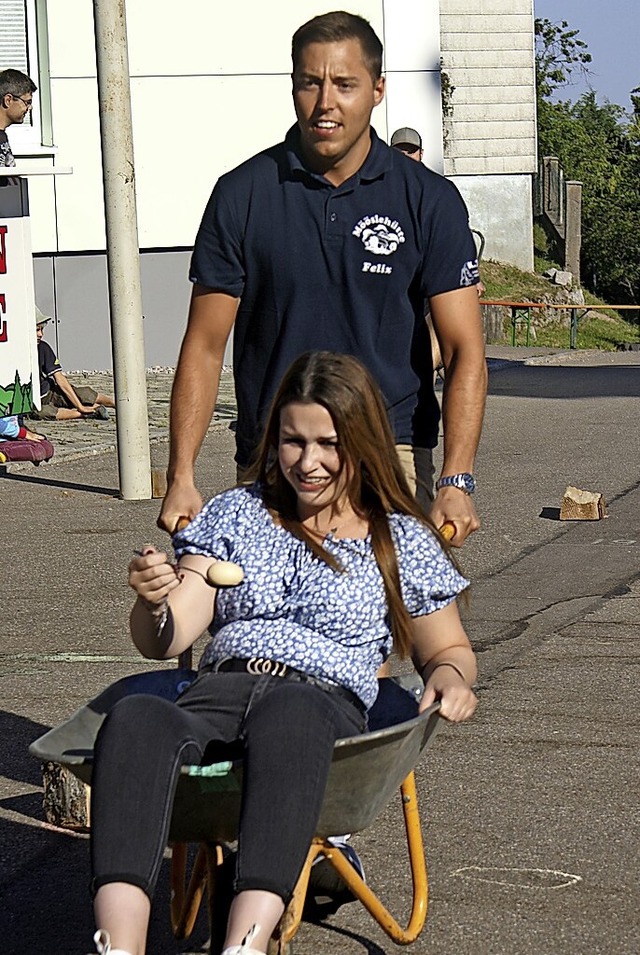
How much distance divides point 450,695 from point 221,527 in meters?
0.67

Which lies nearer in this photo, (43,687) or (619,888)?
(619,888)

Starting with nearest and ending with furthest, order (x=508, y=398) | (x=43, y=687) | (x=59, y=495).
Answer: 1. (x=43, y=687)
2. (x=59, y=495)
3. (x=508, y=398)

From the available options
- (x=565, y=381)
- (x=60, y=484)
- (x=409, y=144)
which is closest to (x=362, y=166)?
(x=409, y=144)

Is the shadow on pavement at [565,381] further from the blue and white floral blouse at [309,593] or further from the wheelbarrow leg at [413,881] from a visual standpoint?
the wheelbarrow leg at [413,881]

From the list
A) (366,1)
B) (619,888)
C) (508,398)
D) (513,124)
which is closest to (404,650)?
(619,888)

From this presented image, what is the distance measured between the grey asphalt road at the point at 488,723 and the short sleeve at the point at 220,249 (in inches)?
60.1

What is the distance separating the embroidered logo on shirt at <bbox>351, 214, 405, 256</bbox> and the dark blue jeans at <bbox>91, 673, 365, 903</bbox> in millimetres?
1321

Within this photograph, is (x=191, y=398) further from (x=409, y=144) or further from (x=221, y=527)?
(x=409, y=144)

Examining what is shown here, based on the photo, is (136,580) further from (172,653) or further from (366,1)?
(366,1)

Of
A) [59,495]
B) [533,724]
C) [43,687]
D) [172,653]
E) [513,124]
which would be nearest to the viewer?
[172,653]

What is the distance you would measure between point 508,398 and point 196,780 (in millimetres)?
14231

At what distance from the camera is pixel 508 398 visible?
1722 cm

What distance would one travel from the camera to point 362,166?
428cm

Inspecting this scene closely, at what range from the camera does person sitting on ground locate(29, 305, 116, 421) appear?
14359 millimetres
